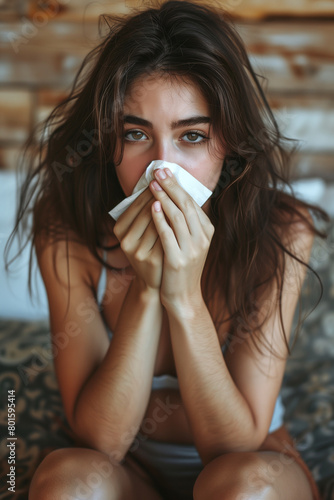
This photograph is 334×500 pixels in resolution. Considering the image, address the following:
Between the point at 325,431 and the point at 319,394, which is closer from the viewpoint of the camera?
the point at 325,431

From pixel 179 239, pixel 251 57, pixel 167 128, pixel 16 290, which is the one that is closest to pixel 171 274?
pixel 179 239

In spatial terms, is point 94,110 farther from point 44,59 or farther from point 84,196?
point 44,59

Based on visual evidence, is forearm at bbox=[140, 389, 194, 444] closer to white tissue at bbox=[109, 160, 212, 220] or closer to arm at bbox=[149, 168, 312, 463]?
arm at bbox=[149, 168, 312, 463]

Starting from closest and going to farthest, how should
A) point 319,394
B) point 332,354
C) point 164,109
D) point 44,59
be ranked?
1. point 164,109
2. point 319,394
3. point 332,354
4. point 44,59

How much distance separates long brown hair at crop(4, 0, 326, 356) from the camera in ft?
3.37

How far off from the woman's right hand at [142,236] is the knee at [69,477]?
0.37m

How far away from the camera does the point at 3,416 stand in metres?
1.32

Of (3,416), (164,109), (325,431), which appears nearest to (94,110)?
(164,109)

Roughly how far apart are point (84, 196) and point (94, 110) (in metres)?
0.26

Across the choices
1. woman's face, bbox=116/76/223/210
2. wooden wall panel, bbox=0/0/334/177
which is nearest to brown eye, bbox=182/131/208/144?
woman's face, bbox=116/76/223/210

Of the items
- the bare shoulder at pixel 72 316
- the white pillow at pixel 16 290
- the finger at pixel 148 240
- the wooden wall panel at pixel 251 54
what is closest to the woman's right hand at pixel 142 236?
the finger at pixel 148 240

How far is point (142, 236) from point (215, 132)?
0.26 meters

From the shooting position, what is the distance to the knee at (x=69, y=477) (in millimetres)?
907

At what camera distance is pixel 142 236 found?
1008 millimetres
